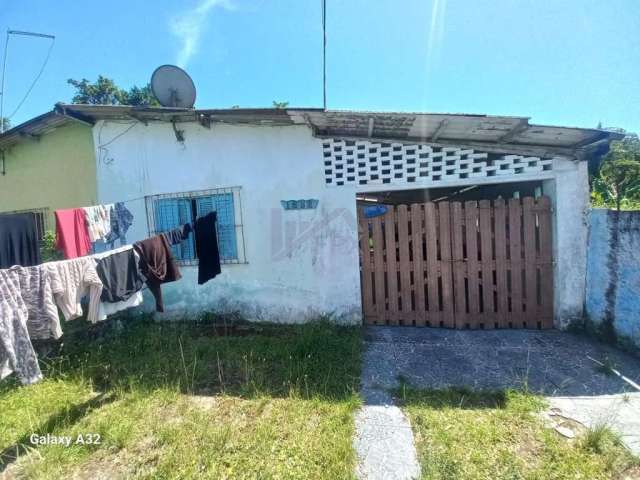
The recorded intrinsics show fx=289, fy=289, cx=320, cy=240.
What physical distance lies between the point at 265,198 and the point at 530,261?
4549 millimetres

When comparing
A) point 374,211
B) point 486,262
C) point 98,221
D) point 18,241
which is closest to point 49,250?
point 18,241

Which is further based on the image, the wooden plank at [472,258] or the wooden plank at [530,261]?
the wooden plank at [472,258]

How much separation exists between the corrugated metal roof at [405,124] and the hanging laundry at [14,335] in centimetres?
337

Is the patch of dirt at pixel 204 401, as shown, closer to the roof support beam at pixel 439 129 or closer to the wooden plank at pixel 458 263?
the wooden plank at pixel 458 263

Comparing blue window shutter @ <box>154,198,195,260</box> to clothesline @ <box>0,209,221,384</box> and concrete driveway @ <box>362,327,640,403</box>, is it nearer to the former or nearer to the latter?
clothesline @ <box>0,209,221,384</box>

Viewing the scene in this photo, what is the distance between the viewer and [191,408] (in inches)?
121

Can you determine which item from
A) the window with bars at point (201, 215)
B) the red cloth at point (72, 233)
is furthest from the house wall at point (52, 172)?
the red cloth at point (72, 233)

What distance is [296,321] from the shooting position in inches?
206

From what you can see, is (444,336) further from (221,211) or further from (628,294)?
(221,211)

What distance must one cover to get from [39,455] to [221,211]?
373cm

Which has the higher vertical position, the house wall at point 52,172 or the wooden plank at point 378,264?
the house wall at point 52,172

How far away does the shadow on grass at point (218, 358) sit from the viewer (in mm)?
3432

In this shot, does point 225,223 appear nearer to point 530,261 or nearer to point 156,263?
point 156,263

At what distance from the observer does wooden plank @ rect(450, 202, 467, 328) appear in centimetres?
485
